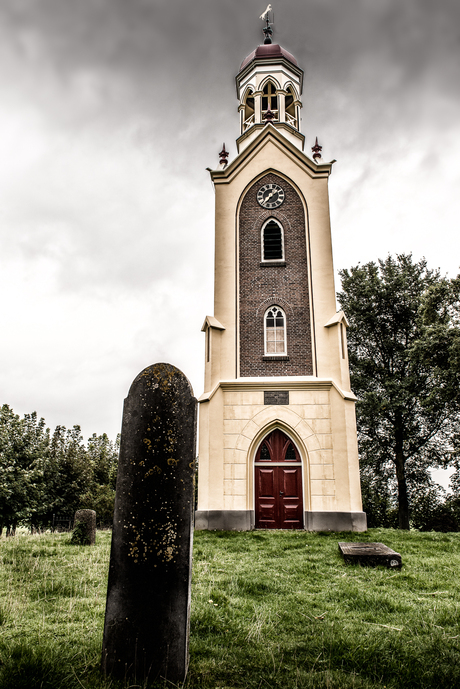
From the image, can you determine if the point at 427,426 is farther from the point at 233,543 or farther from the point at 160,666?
the point at 160,666

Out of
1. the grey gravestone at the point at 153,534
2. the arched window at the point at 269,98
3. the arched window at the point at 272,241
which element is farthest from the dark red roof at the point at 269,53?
the grey gravestone at the point at 153,534

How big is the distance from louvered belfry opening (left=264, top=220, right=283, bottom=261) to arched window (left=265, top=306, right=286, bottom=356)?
238 cm

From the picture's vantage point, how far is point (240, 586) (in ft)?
21.6

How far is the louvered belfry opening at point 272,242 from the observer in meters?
18.6

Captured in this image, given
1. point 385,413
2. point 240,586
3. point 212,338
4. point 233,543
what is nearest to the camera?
point 240,586

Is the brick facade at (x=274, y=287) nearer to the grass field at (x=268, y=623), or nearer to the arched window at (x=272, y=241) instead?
the arched window at (x=272, y=241)

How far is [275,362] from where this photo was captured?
1684 cm

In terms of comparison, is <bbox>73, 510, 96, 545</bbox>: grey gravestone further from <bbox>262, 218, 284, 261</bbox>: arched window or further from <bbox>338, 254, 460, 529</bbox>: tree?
<bbox>338, 254, 460, 529</bbox>: tree

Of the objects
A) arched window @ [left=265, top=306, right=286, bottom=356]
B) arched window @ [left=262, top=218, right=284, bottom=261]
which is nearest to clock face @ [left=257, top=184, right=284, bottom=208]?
arched window @ [left=262, top=218, right=284, bottom=261]

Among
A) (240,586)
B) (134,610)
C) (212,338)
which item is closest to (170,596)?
(134,610)

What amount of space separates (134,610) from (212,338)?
44.7 feet

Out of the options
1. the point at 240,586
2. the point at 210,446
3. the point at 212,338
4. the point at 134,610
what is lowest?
the point at 240,586

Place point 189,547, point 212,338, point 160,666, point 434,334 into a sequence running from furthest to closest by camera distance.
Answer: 1. point 434,334
2. point 212,338
3. point 189,547
4. point 160,666

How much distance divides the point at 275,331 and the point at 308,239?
423 centimetres
